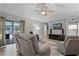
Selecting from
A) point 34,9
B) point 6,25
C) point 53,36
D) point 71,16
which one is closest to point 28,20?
point 34,9

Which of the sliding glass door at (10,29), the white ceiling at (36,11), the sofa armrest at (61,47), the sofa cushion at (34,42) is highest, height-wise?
the white ceiling at (36,11)

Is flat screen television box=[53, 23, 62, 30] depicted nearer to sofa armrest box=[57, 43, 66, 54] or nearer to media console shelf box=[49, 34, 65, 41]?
media console shelf box=[49, 34, 65, 41]

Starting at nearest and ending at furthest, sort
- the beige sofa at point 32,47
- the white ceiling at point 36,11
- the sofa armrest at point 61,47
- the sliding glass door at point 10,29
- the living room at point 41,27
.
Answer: the beige sofa at point 32,47 → the white ceiling at point 36,11 → the living room at point 41,27 → the sliding glass door at point 10,29 → the sofa armrest at point 61,47

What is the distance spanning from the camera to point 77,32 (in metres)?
3.74

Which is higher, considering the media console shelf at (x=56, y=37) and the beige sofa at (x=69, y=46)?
the media console shelf at (x=56, y=37)

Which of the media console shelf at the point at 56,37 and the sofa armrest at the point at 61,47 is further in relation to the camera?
the sofa armrest at the point at 61,47

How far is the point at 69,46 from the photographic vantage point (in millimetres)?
4391

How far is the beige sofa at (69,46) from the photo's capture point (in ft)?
13.0

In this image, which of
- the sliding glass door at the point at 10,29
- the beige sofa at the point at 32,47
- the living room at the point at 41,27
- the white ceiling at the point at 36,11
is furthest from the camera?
the sliding glass door at the point at 10,29

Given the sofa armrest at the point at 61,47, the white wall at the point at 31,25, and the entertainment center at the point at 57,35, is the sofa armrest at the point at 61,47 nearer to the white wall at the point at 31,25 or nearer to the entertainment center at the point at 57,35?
the entertainment center at the point at 57,35

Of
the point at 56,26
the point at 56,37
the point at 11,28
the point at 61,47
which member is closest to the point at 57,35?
the point at 56,37

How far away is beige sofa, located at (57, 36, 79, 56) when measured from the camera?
3977mm

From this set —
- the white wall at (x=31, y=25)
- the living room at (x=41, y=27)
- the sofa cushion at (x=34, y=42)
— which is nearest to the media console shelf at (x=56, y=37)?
the living room at (x=41, y=27)

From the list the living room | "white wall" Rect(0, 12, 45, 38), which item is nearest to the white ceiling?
the living room
